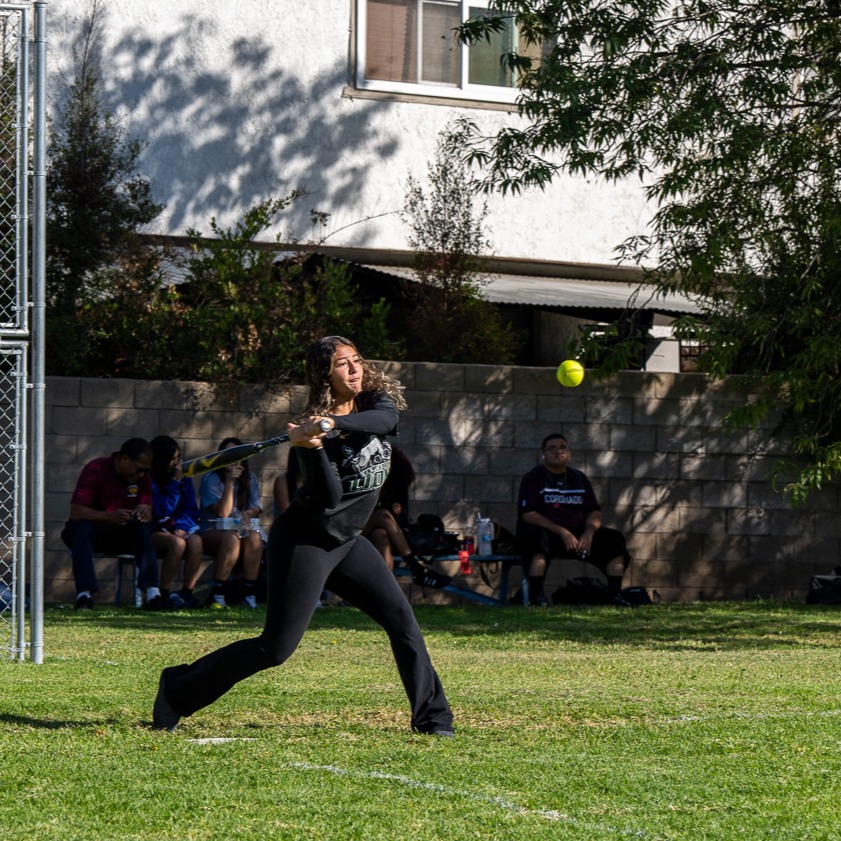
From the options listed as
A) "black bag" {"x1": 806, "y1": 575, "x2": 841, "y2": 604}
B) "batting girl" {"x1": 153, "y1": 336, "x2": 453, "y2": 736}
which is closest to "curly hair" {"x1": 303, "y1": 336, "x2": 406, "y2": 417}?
"batting girl" {"x1": 153, "y1": 336, "x2": 453, "y2": 736}

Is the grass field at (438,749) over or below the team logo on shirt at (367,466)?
below

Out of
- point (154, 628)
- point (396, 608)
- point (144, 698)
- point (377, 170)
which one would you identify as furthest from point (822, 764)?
point (377, 170)

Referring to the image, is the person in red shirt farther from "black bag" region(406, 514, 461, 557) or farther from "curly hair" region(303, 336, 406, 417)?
"curly hair" region(303, 336, 406, 417)

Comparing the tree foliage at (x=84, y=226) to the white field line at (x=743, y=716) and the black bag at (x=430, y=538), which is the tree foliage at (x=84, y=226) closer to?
the black bag at (x=430, y=538)

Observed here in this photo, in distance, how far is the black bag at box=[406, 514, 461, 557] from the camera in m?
14.7

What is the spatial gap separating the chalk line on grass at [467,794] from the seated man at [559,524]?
357 inches

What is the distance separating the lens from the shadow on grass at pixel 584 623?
11.6 meters

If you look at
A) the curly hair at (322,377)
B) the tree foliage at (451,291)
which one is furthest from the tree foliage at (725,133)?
the curly hair at (322,377)

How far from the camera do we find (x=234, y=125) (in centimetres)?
1886

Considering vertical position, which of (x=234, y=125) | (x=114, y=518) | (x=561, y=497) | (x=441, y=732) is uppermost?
(x=234, y=125)

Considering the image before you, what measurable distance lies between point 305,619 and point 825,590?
1057 centimetres

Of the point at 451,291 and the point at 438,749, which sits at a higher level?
the point at 451,291

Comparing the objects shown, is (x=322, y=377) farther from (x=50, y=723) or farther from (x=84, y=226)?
(x=84, y=226)

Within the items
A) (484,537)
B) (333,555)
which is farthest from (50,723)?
(484,537)
